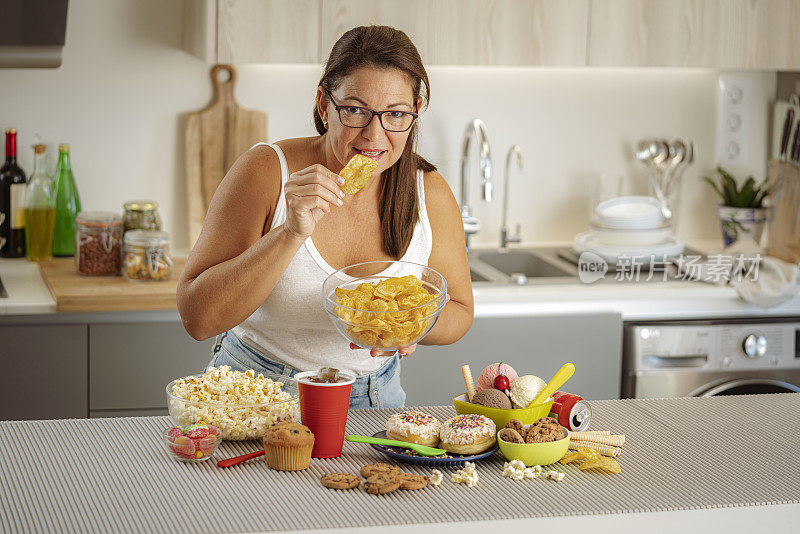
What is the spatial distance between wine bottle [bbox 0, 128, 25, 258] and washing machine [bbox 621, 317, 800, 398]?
184 cm

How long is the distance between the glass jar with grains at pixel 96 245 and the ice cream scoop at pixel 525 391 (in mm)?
1598

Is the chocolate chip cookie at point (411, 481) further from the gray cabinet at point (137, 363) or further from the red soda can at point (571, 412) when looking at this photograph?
the gray cabinet at point (137, 363)

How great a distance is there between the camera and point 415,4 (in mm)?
2943

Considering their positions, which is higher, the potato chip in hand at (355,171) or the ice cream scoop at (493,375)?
the potato chip in hand at (355,171)

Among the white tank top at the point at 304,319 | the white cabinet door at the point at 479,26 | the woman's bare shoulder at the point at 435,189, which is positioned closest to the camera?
the white tank top at the point at 304,319

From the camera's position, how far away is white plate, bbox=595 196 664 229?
10.6 feet

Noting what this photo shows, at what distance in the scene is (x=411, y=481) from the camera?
146 cm

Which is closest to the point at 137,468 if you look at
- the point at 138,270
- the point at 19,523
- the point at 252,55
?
the point at 19,523

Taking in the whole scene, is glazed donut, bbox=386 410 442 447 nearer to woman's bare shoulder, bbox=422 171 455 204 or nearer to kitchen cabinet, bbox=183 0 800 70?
woman's bare shoulder, bbox=422 171 455 204

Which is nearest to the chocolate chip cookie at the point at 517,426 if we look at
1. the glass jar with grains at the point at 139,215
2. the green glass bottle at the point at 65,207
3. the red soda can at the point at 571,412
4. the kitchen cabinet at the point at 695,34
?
the red soda can at the point at 571,412

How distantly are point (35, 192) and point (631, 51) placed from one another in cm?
186

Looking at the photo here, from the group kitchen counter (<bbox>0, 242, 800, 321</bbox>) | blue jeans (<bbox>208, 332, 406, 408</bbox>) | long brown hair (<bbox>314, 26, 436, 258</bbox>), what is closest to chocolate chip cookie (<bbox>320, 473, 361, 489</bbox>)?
blue jeans (<bbox>208, 332, 406, 408</bbox>)

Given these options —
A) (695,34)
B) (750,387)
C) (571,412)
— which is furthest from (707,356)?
(571,412)

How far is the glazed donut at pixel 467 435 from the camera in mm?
1543
